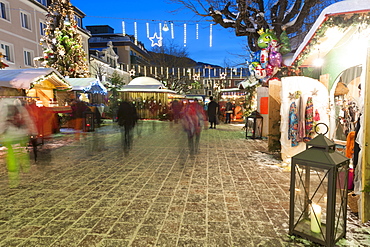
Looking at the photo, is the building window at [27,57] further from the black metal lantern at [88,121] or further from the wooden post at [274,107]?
the wooden post at [274,107]

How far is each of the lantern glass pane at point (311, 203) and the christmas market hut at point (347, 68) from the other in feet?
3.12

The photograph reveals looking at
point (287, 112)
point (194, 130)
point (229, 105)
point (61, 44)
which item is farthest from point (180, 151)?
point (61, 44)

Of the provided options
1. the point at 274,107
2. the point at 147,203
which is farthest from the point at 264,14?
the point at 147,203

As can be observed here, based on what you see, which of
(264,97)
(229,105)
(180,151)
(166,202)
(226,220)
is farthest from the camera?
(229,105)

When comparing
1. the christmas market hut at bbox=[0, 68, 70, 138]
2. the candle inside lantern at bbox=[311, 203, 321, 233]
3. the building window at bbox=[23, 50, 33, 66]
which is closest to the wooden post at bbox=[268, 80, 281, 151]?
the candle inside lantern at bbox=[311, 203, 321, 233]

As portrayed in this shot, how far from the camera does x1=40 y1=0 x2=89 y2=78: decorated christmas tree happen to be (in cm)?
1586

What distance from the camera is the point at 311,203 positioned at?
2520 mm

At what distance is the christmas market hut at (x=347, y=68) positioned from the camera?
121 inches

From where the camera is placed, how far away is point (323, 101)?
5.37 metres

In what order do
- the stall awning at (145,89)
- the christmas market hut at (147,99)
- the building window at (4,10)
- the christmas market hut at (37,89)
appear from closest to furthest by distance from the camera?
the christmas market hut at (37,89) → the building window at (4,10) → the stall awning at (145,89) → the christmas market hut at (147,99)

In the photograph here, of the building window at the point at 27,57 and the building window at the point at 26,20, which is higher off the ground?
the building window at the point at 26,20

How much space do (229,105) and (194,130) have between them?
423 inches

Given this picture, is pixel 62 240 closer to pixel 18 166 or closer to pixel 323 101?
pixel 18 166

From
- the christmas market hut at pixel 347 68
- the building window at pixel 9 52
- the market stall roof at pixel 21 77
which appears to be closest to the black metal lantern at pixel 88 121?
the market stall roof at pixel 21 77
